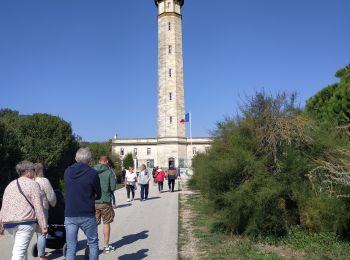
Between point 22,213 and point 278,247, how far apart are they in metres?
5.19

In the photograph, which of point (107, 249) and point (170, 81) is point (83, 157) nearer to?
point (107, 249)

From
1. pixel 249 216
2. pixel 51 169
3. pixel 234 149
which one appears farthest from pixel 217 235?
pixel 51 169

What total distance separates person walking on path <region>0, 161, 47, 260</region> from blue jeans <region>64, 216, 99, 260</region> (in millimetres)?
425

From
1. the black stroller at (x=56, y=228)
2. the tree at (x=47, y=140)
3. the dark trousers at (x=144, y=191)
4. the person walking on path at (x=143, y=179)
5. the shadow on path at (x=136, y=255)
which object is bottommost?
the shadow on path at (x=136, y=255)

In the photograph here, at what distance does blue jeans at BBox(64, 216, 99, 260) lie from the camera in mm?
6602

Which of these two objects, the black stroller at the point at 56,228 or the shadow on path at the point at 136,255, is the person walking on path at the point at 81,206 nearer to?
the shadow on path at the point at 136,255

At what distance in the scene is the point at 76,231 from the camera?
6676 mm

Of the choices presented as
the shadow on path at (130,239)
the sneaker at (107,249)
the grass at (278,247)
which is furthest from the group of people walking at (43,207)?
the shadow on path at (130,239)

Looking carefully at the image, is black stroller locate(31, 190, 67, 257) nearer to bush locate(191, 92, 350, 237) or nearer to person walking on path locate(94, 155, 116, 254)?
person walking on path locate(94, 155, 116, 254)

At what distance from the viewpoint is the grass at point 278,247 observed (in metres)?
8.20

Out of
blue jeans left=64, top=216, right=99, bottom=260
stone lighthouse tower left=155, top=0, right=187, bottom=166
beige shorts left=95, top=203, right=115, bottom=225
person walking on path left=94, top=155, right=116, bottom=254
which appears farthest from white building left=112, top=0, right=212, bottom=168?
blue jeans left=64, top=216, right=99, bottom=260

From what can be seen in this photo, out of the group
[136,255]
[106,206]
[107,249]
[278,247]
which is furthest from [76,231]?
[278,247]

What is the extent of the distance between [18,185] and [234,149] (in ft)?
16.9

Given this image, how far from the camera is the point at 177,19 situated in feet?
203
